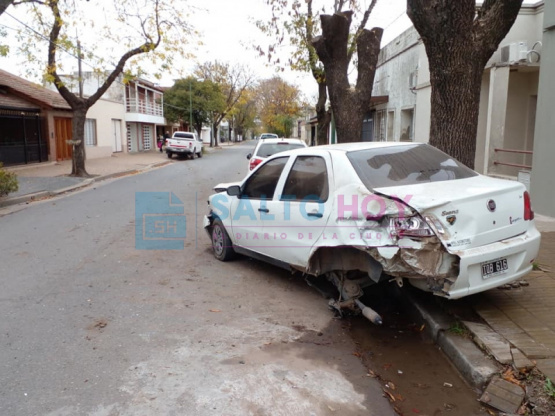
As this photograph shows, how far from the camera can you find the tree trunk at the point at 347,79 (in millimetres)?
10633

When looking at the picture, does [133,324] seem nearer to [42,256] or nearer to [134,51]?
[42,256]

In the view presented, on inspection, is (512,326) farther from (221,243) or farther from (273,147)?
(273,147)

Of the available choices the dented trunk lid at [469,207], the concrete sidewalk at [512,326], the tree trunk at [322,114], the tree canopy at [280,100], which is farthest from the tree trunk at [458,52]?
the tree canopy at [280,100]

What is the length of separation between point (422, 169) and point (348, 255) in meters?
1.16

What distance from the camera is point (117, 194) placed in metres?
14.0

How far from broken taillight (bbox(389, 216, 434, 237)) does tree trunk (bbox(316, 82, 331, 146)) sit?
14.6 metres

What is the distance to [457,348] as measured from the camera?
3730 mm

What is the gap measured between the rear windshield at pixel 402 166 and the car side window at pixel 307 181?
0.36 meters

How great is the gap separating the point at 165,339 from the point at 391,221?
2212 mm

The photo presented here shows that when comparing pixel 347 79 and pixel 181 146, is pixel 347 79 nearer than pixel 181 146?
Yes

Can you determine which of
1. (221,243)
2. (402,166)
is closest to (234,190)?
(221,243)

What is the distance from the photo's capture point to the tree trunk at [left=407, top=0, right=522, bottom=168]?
231 inches

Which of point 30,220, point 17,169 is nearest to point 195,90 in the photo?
point 17,169

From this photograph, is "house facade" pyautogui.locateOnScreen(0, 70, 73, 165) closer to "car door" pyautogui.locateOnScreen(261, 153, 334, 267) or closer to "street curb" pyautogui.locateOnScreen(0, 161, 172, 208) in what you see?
"street curb" pyautogui.locateOnScreen(0, 161, 172, 208)
